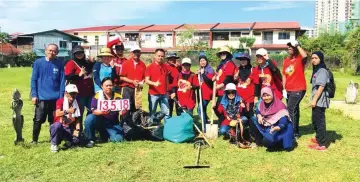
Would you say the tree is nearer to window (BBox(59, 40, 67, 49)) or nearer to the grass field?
window (BBox(59, 40, 67, 49))

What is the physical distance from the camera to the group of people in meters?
6.66

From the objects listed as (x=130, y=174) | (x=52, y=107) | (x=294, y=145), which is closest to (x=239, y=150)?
(x=294, y=145)

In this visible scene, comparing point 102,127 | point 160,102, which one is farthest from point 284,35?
point 102,127

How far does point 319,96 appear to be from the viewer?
6.62m

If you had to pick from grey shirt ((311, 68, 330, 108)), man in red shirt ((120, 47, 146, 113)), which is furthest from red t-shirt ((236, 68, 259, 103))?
man in red shirt ((120, 47, 146, 113))

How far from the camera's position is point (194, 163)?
5941 millimetres

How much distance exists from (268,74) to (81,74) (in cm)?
342

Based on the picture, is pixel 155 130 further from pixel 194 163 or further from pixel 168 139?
pixel 194 163

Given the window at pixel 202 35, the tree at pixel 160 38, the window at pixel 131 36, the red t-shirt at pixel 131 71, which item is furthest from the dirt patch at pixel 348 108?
the window at pixel 131 36

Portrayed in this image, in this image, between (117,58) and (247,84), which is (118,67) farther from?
(247,84)

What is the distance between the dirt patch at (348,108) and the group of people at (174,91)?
4157 millimetres

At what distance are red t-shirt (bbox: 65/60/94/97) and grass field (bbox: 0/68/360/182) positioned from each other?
3.43 feet

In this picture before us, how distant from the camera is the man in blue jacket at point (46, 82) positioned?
6.69 m

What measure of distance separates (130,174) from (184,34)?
44.2 m
